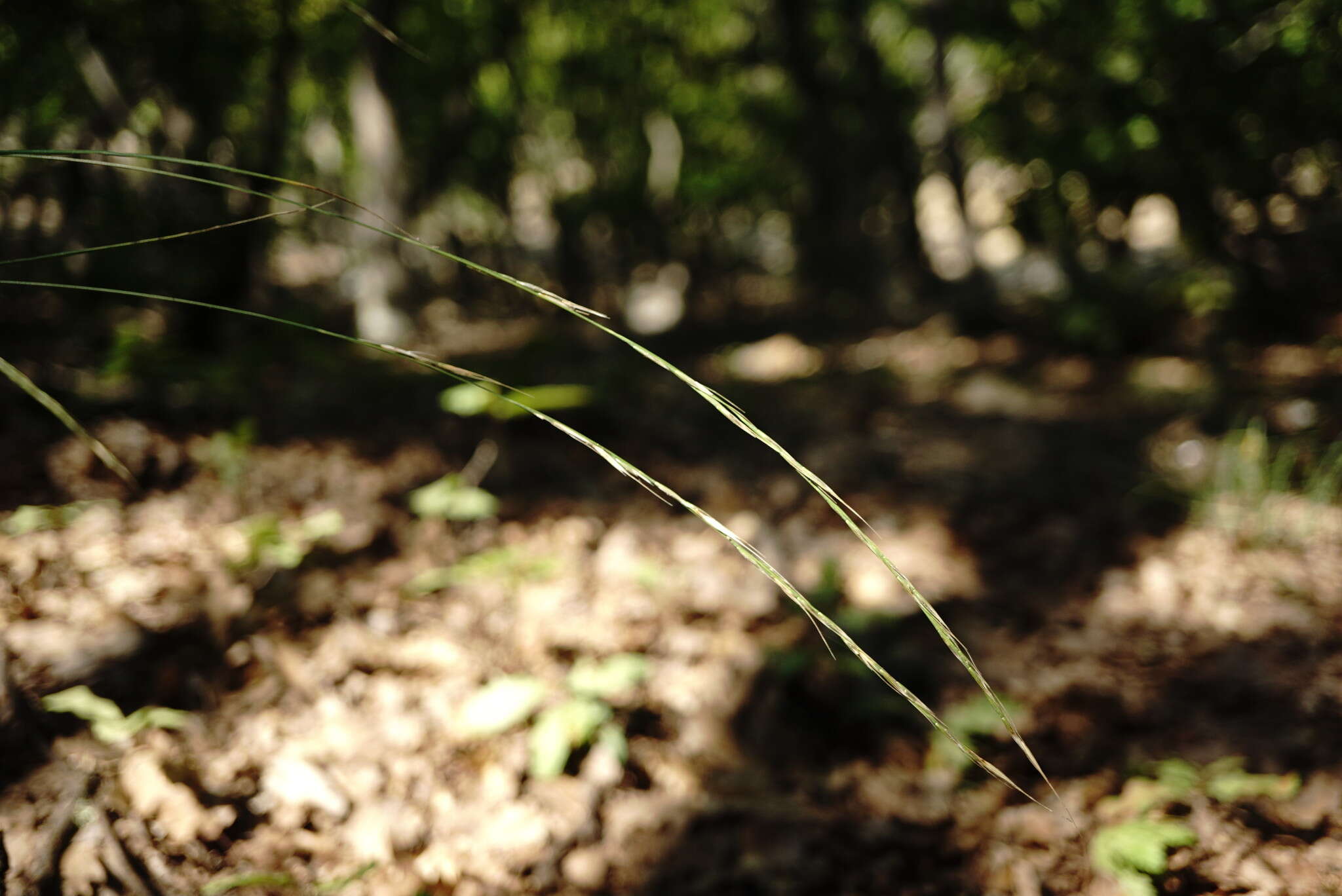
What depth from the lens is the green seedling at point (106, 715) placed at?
1.27m

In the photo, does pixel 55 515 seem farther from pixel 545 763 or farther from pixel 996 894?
pixel 996 894

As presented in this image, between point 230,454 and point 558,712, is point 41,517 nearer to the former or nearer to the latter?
point 230,454

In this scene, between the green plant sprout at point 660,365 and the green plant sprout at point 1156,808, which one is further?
the green plant sprout at point 1156,808

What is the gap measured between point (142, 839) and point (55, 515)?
48.7 inches

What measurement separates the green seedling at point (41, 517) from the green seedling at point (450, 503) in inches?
37.7

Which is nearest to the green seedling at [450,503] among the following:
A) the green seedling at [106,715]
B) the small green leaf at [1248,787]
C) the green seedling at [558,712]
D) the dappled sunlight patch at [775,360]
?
the green seedling at [558,712]

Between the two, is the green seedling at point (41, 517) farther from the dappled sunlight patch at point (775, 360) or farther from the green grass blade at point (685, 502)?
the dappled sunlight patch at point (775, 360)

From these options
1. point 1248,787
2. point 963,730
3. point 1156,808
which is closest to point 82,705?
point 963,730

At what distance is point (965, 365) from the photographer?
221 inches

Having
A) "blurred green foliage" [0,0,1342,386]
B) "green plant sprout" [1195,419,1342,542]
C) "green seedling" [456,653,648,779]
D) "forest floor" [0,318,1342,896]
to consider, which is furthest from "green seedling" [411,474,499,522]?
"green plant sprout" [1195,419,1342,542]

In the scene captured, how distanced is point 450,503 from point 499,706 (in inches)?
38.0

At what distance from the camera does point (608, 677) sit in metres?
1.68

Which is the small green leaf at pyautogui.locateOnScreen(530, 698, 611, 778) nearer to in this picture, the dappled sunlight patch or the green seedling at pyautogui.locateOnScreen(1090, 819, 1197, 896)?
the green seedling at pyautogui.locateOnScreen(1090, 819, 1197, 896)

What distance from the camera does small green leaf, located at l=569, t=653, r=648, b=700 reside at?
5.40 feet
